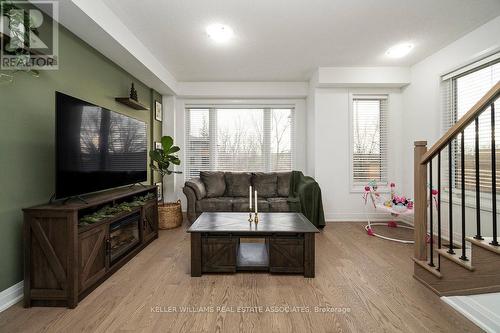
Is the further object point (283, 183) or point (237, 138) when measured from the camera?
point (237, 138)

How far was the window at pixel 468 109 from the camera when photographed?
274 centimetres

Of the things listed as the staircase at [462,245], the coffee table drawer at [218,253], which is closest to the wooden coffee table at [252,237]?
the coffee table drawer at [218,253]

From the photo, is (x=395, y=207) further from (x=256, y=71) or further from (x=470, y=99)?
(x=256, y=71)

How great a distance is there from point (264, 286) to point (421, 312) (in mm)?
1213

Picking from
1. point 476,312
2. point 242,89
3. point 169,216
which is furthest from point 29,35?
point 476,312

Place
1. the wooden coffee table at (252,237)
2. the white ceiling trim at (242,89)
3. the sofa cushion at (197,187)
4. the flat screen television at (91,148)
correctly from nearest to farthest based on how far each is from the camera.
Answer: the flat screen television at (91,148) < the wooden coffee table at (252,237) < the sofa cushion at (197,187) < the white ceiling trim at (242,89)

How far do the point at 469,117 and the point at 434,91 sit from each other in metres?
2.33

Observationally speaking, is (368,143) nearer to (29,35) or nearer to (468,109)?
(468,109)

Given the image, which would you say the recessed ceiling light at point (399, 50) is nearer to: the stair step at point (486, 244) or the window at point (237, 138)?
the window at point (237, 138)

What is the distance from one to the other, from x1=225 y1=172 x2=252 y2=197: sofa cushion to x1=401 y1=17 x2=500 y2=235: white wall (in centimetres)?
296

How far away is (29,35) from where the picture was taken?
1725 mm

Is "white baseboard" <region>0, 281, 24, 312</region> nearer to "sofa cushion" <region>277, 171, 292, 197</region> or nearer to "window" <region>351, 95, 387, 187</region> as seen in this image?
"sofa cushion" <region>277, 171, 292, 197</region>

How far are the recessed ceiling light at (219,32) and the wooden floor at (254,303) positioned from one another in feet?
9.10

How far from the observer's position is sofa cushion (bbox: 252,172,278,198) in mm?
4375
